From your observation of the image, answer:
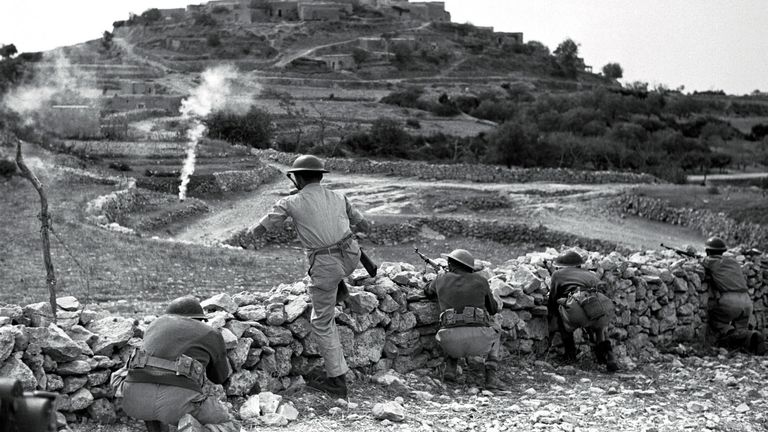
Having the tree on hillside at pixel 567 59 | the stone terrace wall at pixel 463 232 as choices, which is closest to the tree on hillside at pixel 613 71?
the tree on hillside at pixel 567 59

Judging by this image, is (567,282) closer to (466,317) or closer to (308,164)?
(466,317)

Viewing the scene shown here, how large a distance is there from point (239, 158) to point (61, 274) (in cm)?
2533

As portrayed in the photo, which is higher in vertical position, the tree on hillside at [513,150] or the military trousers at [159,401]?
the military trousers at [159,401]

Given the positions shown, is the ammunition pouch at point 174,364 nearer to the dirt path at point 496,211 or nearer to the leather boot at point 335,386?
the leather boot at point 335,386

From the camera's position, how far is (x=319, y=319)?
7.26m

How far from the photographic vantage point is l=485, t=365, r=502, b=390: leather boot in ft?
27.2

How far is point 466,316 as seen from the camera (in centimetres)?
810

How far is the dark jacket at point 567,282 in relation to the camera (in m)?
9.45

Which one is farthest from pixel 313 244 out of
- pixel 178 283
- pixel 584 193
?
pixel 584 193

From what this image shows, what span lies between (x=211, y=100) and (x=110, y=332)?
62.7 m

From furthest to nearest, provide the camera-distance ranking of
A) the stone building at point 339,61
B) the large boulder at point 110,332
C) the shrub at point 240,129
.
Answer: the stone building at point 339,61
the shrub at point 240,129
the large boulder at point 110,332

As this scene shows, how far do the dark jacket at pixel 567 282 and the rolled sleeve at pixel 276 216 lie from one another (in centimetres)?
365

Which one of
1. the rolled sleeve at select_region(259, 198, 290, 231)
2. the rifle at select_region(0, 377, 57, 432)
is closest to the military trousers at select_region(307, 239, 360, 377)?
the rolled sleeve at select_region(259, 198, 290, 231)

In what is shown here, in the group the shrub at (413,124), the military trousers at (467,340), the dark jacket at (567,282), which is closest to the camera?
the military trousers at (467,340)
